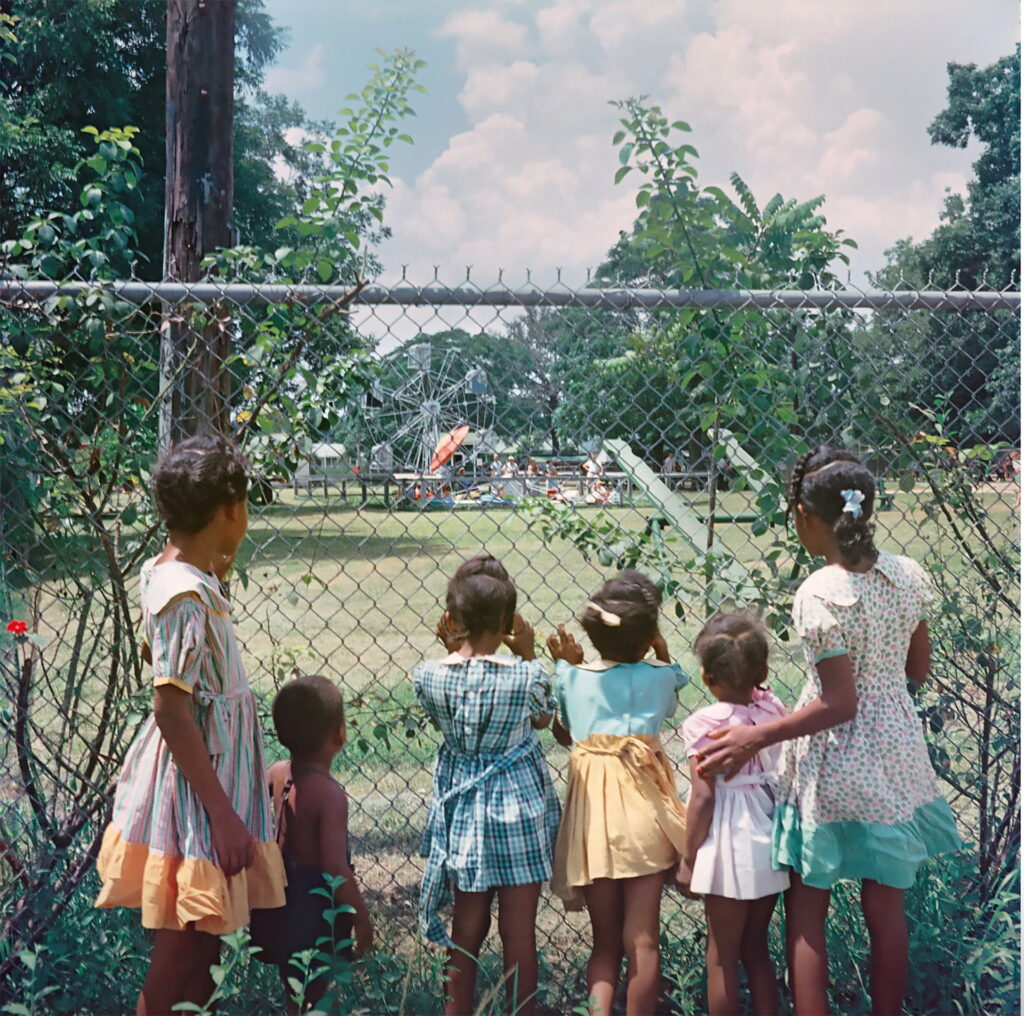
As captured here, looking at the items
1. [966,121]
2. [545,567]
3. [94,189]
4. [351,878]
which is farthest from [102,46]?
[966,121]

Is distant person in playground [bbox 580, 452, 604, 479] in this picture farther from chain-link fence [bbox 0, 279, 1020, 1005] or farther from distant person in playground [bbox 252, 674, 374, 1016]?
distant person in playground [bbox 252, 674, 374, 1016]

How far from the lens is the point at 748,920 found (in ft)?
7.93

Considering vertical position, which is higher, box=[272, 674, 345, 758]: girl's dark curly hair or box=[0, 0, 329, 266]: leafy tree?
box=[0, 0, 329, 266]: leafy tree

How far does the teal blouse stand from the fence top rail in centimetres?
93

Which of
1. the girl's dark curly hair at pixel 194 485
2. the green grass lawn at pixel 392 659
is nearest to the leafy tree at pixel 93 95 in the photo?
the green grass lawn at pixel 392 659

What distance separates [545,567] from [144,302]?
9.35 m

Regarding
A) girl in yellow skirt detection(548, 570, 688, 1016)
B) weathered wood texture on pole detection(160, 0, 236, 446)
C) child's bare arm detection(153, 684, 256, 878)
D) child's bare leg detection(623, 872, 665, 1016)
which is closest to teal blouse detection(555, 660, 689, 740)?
girl in yellow skirt detection(548, 570, 688, 1016)

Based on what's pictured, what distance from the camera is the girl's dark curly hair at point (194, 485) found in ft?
7.22

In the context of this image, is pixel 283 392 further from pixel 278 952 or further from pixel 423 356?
pixel 278 952

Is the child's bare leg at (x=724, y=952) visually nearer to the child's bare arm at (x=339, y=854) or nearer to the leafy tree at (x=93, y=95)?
the child's bare arm at (x=339, y=854)

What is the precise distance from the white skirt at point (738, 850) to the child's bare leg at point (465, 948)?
1.63 ft

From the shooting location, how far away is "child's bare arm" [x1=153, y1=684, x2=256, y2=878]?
2066mm

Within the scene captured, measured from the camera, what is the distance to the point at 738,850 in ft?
7.62

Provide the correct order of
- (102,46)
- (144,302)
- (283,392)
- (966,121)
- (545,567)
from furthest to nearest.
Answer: (966,121) → (102,46) → (545,567) → (283,392) → (144,302)
